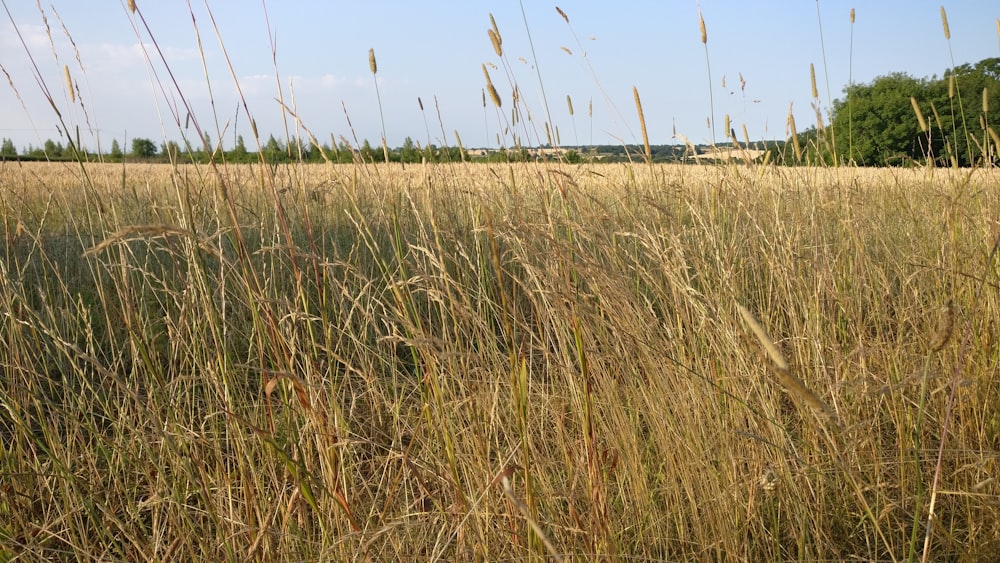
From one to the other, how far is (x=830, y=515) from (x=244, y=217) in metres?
4.13

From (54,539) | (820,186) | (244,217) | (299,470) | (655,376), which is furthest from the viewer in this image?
(244,217)

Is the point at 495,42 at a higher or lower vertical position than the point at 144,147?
lower

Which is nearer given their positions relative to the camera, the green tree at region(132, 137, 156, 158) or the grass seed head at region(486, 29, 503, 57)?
the grass seed head at region(486, 29, 503, 57)

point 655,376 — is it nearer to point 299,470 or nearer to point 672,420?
point 672,420

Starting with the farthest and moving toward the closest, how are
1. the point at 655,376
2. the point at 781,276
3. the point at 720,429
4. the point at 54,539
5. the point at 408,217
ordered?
the point at 408,217 → the point at 781,276 → the point at 54,539 → the point at 655,376 → the point at 720,429

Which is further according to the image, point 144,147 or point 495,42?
point 144,147

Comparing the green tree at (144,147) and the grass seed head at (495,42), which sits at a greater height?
the green tree at (144,147)

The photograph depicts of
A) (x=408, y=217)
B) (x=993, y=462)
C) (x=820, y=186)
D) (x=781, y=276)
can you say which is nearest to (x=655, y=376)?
(x=781, y=276)

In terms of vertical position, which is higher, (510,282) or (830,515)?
(510,282)

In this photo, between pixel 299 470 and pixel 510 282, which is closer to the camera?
pixel 299 470

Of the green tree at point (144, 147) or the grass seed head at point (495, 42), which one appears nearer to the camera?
the grass seed head at point (495, 42)

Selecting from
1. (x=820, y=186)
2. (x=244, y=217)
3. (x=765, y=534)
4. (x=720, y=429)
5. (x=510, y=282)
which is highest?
(x=244, y=217)

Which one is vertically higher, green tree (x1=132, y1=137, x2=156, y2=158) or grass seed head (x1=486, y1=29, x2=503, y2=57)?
green tree (x1=132, y1=137, x2=156, y2=158)

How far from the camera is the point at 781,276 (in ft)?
6.19
